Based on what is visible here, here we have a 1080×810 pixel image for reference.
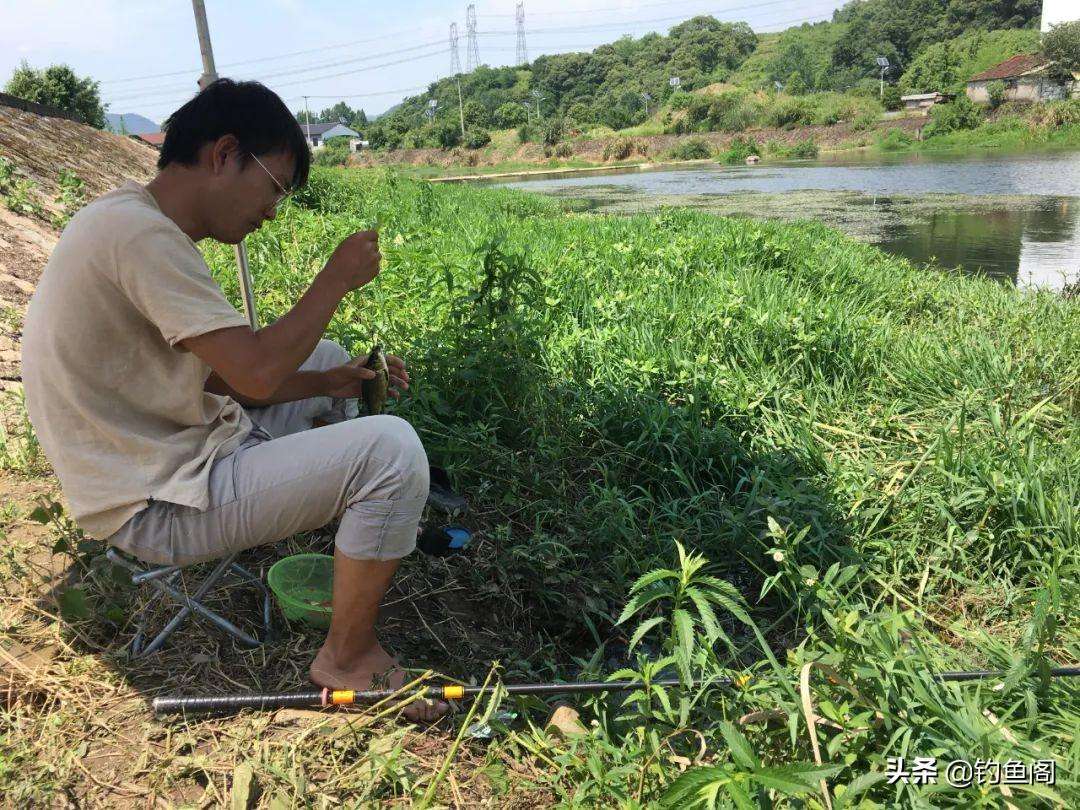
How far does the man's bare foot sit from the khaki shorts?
285 mm

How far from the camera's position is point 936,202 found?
11930 millimetres

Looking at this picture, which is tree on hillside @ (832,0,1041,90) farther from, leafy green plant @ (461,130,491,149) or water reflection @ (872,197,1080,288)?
water reflection @ (872,197,1080,288)

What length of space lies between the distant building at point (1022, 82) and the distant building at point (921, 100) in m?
1.29

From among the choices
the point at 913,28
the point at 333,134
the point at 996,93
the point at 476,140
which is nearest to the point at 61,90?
the point at 476,140

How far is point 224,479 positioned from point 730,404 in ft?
7.34

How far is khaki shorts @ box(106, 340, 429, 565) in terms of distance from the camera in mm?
1535

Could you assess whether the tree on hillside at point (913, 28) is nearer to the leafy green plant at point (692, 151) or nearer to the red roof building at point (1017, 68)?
the red roof building at point (1017, 68)

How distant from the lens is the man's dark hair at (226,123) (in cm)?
152

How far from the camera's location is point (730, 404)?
3.26 metres

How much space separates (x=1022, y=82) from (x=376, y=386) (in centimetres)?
4376

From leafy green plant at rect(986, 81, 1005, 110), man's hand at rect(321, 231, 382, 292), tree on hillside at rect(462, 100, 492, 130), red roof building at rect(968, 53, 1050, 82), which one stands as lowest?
man's hand at rect(321, 231, 382, 292)

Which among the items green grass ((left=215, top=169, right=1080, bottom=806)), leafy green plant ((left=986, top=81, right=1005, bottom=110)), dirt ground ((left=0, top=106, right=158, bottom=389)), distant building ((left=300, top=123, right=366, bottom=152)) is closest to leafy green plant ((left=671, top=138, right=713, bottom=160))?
leafy green plant ((left=986, top=81, right=1005, bottom=110))

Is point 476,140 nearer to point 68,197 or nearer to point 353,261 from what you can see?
point 68,197

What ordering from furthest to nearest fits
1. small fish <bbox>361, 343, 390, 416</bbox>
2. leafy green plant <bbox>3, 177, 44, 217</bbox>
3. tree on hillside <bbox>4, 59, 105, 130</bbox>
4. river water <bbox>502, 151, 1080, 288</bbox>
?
1. tree on hillside <bbox>4, 59, 105, 130</bbox>
2. river water <bbox>502, 151, 1080, 288</bbox>
3. leafy green plant <bbox>3, 177, 44, 217</bbox>
4. small fish <bbox>361, 343, 390, 416</bbox>
